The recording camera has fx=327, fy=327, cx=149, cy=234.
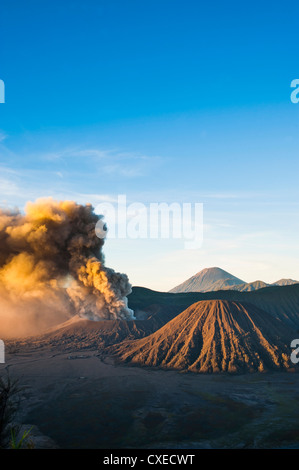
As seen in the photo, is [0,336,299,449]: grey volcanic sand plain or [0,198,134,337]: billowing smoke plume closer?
[0,336,299,449]: grey volcanic sand plain

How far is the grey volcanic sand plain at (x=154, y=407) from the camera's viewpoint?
2611 centimetres

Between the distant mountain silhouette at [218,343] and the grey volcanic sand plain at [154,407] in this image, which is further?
the distant mountain silhouette at [218,343]

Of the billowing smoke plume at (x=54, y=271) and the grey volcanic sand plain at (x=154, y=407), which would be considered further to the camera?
the billowing smoke plume at (x=54, y=271)

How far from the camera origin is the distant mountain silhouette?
162ft

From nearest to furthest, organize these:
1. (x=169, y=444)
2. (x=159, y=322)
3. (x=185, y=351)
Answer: (x=169, y=444) → (x=185, y=351) → (x=159, y=322)

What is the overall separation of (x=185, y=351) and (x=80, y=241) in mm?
31728

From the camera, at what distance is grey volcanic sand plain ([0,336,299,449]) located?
26.1m

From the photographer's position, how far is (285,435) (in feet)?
86.3

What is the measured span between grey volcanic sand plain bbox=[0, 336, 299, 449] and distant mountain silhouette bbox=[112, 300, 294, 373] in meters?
2.54

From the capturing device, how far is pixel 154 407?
34000mm

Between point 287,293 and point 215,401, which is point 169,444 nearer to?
point 215,401

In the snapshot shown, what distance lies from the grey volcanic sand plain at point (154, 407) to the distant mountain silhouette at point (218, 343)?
254 centimetres

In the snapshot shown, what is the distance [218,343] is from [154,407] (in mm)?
21483

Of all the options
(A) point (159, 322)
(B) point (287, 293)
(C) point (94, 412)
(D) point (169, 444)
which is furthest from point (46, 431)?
(B) point (287, 293)
